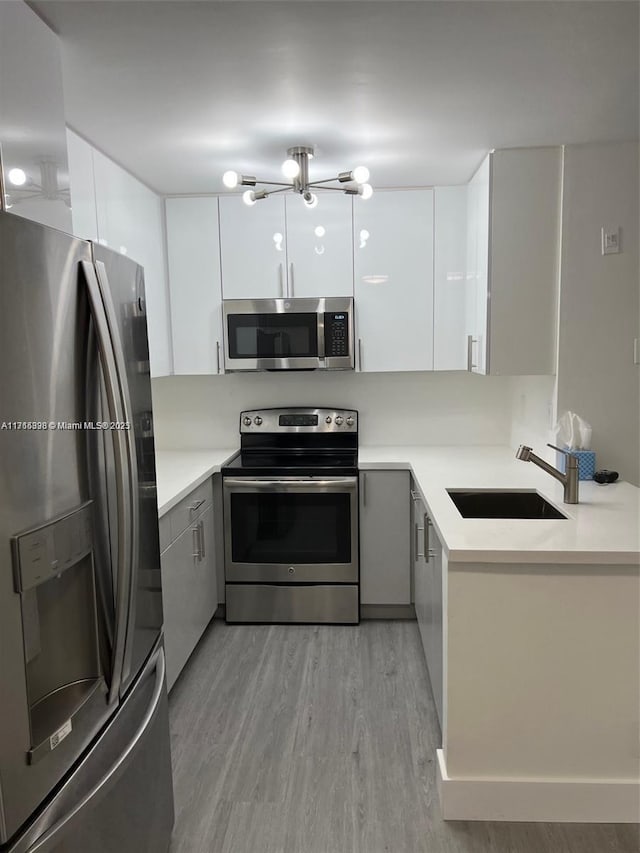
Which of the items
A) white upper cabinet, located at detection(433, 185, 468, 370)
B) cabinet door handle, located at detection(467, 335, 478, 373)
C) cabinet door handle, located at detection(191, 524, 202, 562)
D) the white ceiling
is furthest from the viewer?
white upper cabinet, located at detection(433, 185, 468, 370)

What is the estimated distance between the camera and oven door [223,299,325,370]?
3.41 metres

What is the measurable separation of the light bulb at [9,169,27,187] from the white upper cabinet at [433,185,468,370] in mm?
2359

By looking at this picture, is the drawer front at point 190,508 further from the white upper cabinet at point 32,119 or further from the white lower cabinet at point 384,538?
the white upper cabinet at point 32,119

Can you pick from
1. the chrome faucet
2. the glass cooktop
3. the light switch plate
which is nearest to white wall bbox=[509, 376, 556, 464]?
the chrome faucet

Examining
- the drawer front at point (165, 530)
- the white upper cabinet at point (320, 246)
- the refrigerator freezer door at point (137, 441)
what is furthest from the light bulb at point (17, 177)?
the white upper cabinet at point (320, 246)

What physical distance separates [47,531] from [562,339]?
229 centimetres

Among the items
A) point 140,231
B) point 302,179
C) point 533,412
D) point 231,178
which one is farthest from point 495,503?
point 140,231

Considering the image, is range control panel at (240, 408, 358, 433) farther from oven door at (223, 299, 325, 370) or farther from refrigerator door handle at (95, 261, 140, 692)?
refrigerator door handle at (95, 261, 140, 692)

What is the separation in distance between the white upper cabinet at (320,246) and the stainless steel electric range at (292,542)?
3.22ft

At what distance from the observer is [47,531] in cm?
122

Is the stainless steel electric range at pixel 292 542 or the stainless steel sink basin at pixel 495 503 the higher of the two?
the stainless steel sink basin at pixel 495 503

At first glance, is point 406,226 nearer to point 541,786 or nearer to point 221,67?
point 221,67

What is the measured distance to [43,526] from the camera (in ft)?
3.97

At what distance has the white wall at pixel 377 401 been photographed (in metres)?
3.82
